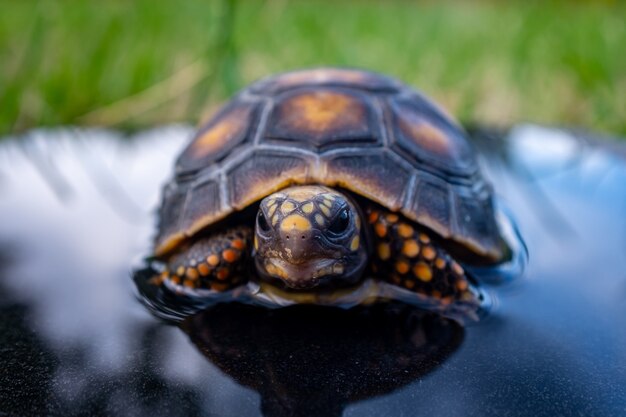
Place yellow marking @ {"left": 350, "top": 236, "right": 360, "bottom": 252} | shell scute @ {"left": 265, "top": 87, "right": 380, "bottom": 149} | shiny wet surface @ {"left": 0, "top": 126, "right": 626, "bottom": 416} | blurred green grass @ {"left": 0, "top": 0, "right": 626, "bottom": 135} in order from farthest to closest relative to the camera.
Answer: blurred green grass @ {"left": 0, "top": 0, "right": 626, "bottom": 135}
shell scute @ {"left": 265, "top": 87, "right": 380, "bottom": 149}
yellow marking @ {"left": 350, "top": 236, "right": 360, "bottom": 252}
shiny wet surface @ {"left": 0, "top": 126, "right": 626, "bottom": 416}

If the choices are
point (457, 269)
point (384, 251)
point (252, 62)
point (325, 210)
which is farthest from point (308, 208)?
point (252, 62)

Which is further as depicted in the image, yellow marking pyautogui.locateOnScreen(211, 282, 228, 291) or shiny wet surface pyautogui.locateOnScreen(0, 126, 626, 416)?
yellow marking pyautogui.locateOnScreen(211, 282, 228, 291)

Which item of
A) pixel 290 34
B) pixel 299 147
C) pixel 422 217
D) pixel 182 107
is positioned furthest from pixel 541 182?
pixel 290 34

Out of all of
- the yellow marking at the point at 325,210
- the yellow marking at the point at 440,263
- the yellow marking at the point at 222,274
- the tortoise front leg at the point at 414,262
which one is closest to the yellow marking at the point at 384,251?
the tortoise front leg at the point at 414,262

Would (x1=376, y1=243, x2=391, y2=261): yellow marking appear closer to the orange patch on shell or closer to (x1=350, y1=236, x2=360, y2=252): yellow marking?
(x1=350, y1=236, x2=360, y2=252): yellow marking

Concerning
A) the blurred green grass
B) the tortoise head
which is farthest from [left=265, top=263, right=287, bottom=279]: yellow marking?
the blurred green grass

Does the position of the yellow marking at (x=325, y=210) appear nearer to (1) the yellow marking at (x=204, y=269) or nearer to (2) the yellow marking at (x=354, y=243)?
(2) the yellow marking at (x=354, y=243)

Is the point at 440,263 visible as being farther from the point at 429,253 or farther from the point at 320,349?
the point at 320,349
